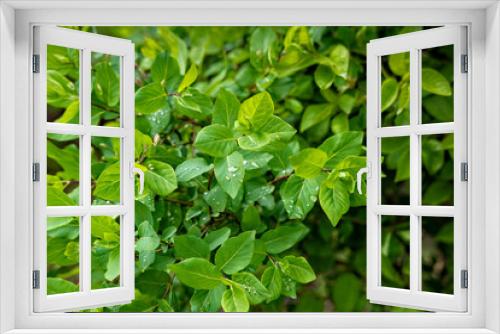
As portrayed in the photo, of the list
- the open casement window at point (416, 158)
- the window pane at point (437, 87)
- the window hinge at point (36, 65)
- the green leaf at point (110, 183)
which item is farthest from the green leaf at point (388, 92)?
the window hinge at point (36, 65)

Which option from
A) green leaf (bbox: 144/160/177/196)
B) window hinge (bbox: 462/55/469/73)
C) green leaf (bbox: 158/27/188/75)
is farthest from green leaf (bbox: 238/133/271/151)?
window hinge (bbox: 462/55/469/73)

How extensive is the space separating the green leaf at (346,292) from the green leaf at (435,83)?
1.02 meters

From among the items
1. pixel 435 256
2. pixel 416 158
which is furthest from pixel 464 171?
pixel 435 256

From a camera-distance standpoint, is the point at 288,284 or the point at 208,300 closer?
the point at 208,300

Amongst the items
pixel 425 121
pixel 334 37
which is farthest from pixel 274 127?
pixel 425 121

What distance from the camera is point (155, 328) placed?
1.72 metres

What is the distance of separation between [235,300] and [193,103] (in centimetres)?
79

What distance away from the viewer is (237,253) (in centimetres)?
214

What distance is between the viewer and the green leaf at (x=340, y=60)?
2.54 m

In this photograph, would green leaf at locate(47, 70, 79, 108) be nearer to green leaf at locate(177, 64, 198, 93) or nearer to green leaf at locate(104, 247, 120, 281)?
green leaf at locate(177, 64, 198, 93)

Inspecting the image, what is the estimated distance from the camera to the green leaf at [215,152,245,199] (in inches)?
85.9

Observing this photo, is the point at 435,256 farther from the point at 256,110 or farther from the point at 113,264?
the point at 113,264

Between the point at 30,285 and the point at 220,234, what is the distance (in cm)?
86

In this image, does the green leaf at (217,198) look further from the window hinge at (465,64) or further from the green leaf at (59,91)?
the window hinge at (465,64)
